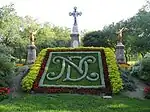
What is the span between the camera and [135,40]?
38750mm

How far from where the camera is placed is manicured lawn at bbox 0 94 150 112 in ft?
40.8

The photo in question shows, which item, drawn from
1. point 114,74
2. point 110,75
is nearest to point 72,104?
point 110,75

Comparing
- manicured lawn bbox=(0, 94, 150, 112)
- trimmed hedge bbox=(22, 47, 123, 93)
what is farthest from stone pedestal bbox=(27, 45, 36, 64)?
manicured lawn bbox=(0, 94, 150, 112)

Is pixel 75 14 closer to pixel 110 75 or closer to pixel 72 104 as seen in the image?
pixel 110 75

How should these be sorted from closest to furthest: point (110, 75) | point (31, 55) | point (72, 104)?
point (72, 104)
point (110, 75)
point (31, 55)

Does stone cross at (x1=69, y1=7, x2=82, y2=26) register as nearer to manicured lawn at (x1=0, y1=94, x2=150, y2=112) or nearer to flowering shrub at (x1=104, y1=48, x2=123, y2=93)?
flowering shrub at (x1=104, y1=48, x2=123, y2=93)

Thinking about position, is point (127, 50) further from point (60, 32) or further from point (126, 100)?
point (126, 100)

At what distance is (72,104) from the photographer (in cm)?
1352

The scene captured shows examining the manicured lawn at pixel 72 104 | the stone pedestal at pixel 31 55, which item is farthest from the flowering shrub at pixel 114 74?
the stone pedestal at pixel 31 55

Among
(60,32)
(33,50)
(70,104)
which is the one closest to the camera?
(70,104)

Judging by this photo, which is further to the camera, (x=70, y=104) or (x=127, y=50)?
(x=127, y=50)

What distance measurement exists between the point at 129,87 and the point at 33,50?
48.1 feet

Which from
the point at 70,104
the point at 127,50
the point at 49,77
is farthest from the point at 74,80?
the point at 127,50

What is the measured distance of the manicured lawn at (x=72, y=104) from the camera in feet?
40.8
